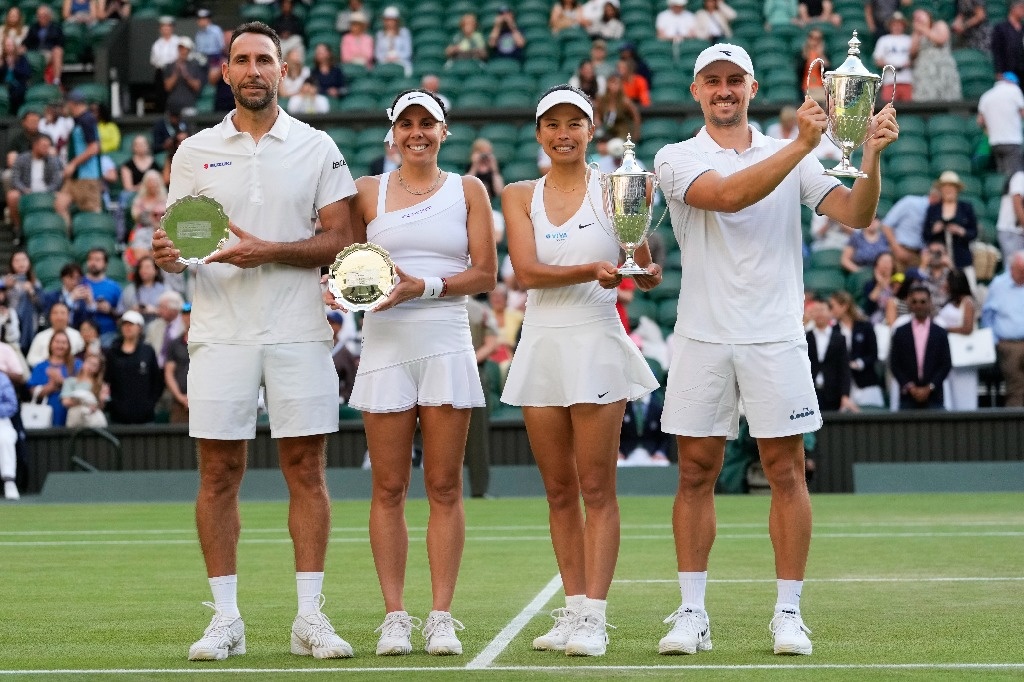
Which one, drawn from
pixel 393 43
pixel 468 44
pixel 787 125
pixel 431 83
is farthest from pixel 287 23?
pixel 787 125

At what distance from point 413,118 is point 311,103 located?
46.6 feet

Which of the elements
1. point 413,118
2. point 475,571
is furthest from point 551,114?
point 475,571

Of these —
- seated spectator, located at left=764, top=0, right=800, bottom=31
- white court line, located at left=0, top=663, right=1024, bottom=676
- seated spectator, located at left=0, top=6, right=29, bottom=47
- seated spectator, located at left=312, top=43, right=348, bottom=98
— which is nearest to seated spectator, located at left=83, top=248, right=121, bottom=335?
seated spectator, located at left=312, top=43, right=348, bottom=98

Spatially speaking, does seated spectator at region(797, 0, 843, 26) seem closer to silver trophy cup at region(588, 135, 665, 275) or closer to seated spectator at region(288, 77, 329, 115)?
seated spectator at region(288, 77, 329, 115)

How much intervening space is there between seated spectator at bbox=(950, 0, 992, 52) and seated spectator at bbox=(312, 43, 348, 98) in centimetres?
747

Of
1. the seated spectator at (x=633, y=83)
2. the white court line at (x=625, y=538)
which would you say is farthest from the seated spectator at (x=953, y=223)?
the white court line at (x=625, y=538)

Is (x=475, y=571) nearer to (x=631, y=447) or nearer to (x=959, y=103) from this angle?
(x=631, y=447)

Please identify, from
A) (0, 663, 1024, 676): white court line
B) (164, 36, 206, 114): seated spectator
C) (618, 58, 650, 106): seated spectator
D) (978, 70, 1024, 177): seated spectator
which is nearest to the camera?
(0, 663, 1024, 676): white court line

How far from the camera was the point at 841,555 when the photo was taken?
9883 mm

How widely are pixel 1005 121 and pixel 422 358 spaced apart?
13.2 meters

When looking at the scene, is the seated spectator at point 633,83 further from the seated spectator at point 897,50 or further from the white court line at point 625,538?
the white court line at point 625,538

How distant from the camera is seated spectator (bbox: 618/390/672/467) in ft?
50.7

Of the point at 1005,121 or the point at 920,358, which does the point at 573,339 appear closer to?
the point at 920,358

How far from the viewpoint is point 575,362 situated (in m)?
6.40
